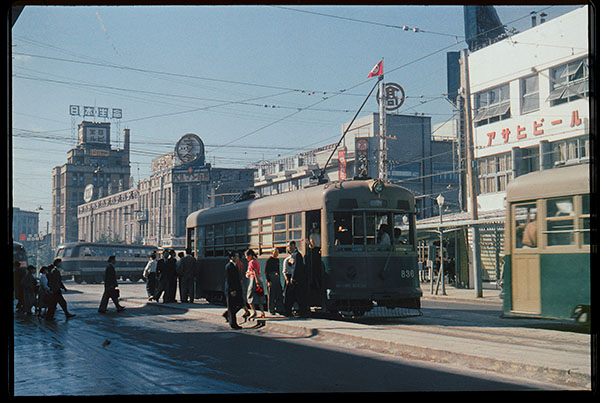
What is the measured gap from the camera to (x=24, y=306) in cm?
2012

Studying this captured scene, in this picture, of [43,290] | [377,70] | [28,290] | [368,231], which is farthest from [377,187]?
[377,70]

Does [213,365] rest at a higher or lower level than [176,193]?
lower

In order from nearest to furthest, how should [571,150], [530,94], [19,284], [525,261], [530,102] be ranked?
[525,261] → [19,284] → [571,150] → [530,94] → [530,102]

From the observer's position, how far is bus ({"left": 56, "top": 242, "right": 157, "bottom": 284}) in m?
48.8

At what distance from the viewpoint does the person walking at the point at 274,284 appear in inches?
643

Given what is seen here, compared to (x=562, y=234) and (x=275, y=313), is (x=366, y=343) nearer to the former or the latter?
(x=562, y=234)

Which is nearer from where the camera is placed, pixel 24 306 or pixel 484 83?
pixel 24 306

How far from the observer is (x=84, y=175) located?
350ft

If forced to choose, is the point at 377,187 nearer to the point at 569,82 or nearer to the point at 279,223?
the point at 279,223

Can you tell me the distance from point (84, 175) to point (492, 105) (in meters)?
86.8
